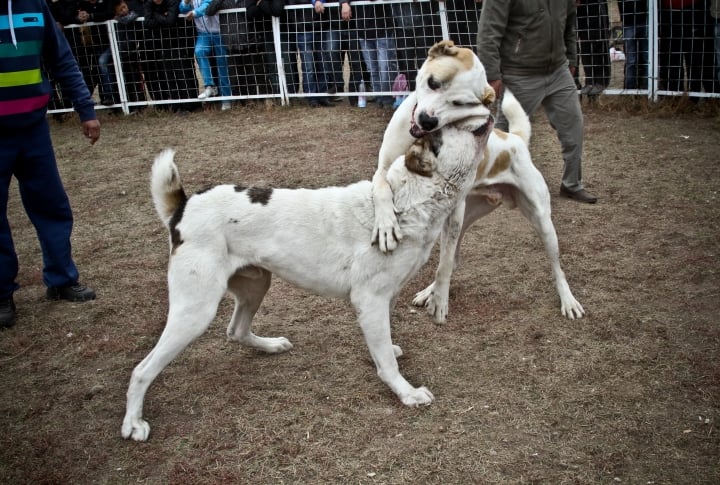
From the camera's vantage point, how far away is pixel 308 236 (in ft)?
11.4

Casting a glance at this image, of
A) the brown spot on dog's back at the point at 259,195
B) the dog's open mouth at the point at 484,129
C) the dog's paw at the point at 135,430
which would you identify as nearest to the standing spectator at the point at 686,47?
the dog's open mouth at the point at 484,129

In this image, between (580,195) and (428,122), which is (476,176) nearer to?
(428,122)

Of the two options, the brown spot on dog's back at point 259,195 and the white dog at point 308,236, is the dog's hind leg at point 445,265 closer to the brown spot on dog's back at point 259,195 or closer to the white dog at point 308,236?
the white dog at point 308,236

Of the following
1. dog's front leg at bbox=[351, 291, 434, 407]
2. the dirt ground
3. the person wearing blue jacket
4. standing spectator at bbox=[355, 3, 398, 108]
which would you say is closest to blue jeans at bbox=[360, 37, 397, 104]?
standing spectator at bbox=[355, 3, 398, 108]

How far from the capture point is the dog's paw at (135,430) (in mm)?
3480

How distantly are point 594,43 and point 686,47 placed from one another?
121 cm

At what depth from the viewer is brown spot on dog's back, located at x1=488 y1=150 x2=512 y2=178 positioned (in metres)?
4.46

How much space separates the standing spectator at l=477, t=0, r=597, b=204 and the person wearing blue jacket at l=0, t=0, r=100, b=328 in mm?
3301

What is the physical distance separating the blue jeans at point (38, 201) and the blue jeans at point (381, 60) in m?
6.25

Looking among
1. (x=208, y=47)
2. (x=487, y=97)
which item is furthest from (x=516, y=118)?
(x=208, y=47)

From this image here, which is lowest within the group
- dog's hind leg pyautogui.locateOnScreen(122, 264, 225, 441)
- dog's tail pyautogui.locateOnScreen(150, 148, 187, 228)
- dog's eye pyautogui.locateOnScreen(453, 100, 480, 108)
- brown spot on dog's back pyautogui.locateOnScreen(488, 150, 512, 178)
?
dog's hind leg pyautogui.locateOnScreen(122, 264, 225, 441)

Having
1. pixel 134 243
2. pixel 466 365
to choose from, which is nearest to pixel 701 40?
pixel 466 365

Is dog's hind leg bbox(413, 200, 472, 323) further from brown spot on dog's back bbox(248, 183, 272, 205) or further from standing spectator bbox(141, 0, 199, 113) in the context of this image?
standing spectator bbox(141, 0, 199, 113)

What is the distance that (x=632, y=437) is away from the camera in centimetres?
333
